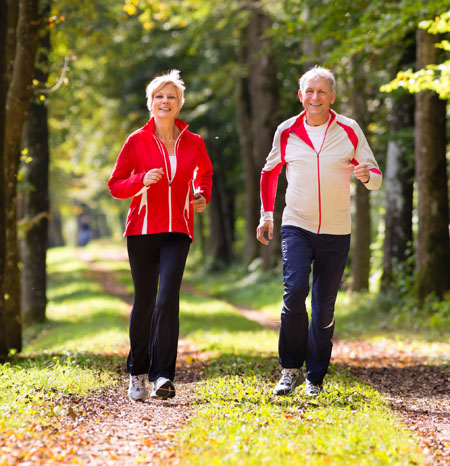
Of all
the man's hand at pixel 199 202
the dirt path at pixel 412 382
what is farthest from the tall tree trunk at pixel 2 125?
the dirt path at pixel 412 382

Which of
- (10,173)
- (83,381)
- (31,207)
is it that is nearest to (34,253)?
(31,207)

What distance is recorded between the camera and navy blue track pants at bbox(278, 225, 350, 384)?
6.11 m

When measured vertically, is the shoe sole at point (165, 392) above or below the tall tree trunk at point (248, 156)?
below

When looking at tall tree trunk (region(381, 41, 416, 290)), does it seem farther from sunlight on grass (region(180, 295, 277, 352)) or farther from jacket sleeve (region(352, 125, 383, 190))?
jacket sleeve (region(352, 125, 383, 190))

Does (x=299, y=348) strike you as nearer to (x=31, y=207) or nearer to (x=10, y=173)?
(x=10, y=173)

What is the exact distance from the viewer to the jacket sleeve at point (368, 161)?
19.7ft

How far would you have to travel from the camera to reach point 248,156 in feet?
87.7

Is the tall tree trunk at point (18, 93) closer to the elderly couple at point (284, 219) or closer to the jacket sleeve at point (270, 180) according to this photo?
the elderly couple at point (284, 219)

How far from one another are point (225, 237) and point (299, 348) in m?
25.8

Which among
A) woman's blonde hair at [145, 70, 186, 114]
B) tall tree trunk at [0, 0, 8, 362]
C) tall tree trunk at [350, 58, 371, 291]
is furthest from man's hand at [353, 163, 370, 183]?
tall tree trunk at [350, 58, 371, 291]

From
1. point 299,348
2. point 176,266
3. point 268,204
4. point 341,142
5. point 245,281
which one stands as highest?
point 341,142

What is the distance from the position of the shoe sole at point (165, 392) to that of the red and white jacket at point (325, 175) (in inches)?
65.4

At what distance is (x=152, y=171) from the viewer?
5730mm

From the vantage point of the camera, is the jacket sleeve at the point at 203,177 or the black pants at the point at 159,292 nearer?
the black pants at the point at 159,292
